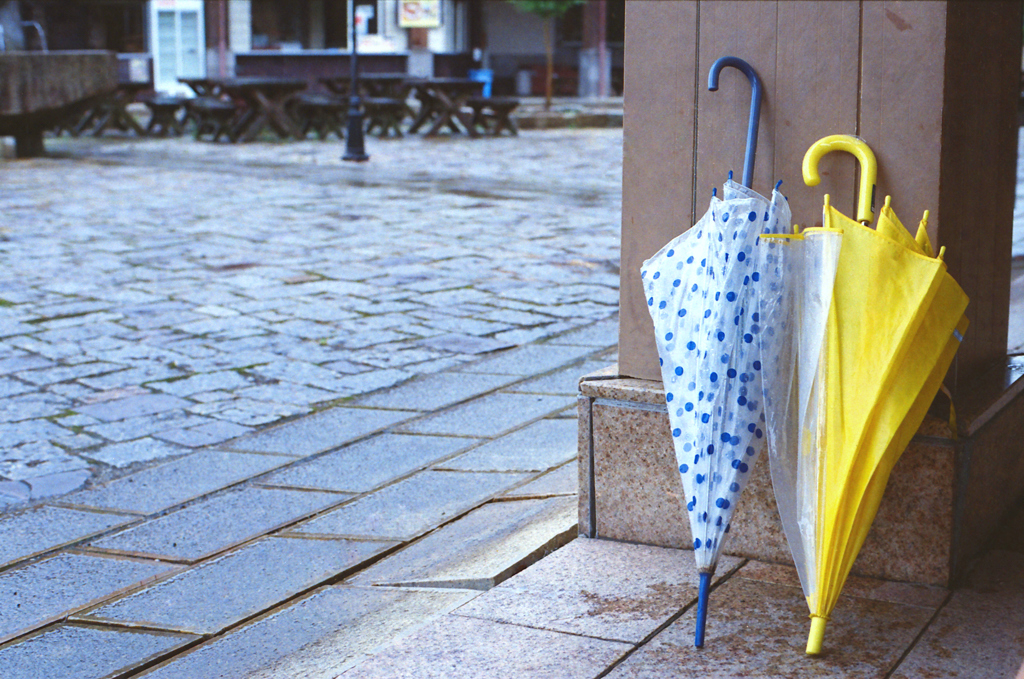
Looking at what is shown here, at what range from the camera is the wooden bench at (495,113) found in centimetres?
1664

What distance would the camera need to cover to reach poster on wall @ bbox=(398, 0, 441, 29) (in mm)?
25312

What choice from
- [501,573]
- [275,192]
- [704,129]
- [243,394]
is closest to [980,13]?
[704,129]

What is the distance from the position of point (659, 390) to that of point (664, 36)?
0.70 m

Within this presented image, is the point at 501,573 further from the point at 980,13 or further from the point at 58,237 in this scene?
the point at 58,237

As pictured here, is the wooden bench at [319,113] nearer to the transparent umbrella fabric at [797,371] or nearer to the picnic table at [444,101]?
the picnic table at [444,101]

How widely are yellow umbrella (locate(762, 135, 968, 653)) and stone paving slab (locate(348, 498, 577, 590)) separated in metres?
0.68

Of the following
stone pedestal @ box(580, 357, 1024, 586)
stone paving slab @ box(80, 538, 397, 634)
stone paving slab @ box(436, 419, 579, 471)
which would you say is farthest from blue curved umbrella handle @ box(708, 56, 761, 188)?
stone paving slab @ box(436, 419, 579, 471)

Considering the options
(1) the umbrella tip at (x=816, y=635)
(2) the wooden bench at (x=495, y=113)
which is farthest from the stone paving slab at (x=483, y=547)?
(2) the wooden bench at (x=495, y=113)

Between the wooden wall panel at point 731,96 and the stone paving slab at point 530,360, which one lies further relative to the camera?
the stone paving slab at point 530,360

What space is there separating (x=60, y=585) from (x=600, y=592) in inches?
48.0

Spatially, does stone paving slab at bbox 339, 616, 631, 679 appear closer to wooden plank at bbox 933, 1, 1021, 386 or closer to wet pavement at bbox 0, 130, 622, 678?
wet pavement at bbox 0, 130, 622, 678

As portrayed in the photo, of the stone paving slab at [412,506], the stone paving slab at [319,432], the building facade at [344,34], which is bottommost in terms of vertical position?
the stone paving slab at [412,506]

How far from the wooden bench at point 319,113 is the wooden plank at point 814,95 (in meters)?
14.1

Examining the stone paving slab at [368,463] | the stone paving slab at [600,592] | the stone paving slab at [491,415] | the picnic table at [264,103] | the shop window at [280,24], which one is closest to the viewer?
the stone paving slab at [600,592]
